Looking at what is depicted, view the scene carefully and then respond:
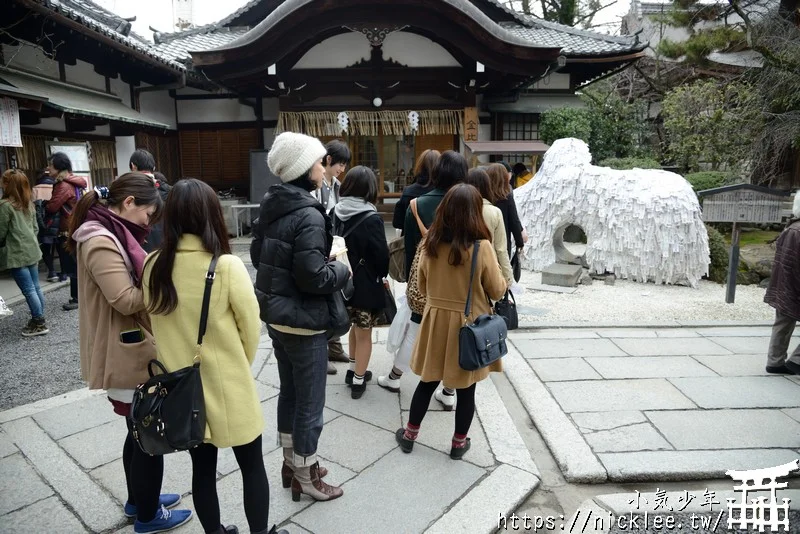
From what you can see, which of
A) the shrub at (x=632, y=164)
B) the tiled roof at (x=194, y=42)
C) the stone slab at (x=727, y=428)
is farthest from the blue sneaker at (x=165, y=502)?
the shrub at (x=632, y=164)

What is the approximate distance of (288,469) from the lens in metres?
2.82

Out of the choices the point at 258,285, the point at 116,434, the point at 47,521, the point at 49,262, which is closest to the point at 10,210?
the point at 49,262

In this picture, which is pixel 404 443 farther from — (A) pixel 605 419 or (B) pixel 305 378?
(A) pixel 605 419

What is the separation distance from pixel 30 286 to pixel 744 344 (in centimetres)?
756

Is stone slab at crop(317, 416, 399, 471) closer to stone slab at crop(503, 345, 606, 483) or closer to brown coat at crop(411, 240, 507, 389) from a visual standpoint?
brown coat at crop(411, 240, 507, 389)

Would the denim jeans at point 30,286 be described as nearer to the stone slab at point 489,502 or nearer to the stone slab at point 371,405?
the stone slab at point 371,405

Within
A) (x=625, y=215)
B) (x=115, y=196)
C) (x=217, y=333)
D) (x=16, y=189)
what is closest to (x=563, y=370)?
(x=217, y=333)

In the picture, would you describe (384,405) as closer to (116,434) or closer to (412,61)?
(116,434)

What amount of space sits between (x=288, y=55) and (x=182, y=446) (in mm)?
10013

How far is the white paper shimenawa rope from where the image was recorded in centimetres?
750

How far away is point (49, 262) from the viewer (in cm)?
786

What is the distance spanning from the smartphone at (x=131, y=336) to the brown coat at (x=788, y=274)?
4.69 metres

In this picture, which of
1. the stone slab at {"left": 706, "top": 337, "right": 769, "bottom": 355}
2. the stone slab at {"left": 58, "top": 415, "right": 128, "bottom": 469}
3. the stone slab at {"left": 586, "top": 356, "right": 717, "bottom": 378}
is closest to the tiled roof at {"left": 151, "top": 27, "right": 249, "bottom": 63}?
the stone slab at {"left": 58, "top": 415, "right": 128, "bottom": 469}

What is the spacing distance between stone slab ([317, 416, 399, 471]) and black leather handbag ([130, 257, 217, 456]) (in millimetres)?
1373
